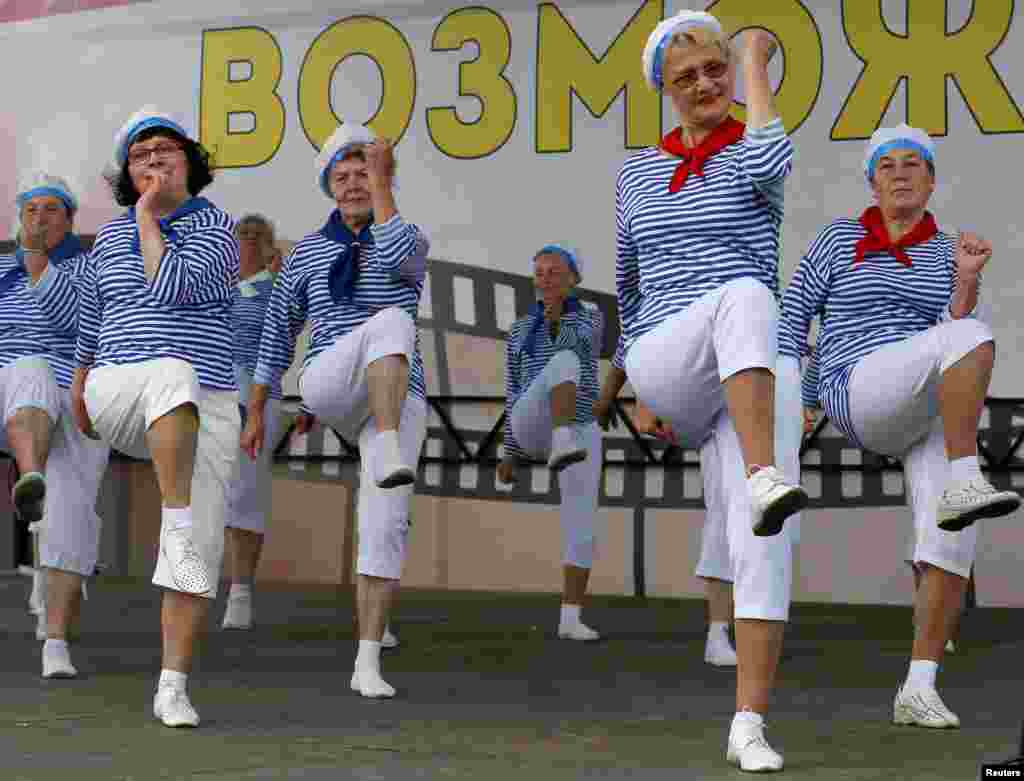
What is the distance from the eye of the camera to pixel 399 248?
210 inches

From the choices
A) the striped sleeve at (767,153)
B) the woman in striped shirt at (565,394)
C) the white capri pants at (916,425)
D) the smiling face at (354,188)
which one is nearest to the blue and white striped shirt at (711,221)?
the striped sleeve at (767,153)

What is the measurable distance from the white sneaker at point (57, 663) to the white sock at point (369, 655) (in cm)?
103

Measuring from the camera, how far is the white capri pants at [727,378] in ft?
12.5

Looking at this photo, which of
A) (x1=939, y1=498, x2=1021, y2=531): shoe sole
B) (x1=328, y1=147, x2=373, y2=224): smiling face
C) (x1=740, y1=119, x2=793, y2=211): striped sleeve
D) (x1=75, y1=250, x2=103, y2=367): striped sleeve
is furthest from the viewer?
(x1=328, y1=147, x2=373, y2=224): smiling face

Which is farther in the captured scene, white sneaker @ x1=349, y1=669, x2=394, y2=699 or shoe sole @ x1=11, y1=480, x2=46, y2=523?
shoe sole @ x1=11, y1=480, x2=46, y2=523

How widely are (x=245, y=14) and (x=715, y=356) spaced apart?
782 cm

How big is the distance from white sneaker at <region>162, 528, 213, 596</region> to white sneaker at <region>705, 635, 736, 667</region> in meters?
2.48

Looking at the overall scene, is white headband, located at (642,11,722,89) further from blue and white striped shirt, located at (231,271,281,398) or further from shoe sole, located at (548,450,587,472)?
blue and white striped shirt, located at (231,271,281,398)

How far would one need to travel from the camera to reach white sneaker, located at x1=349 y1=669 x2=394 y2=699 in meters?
5.25

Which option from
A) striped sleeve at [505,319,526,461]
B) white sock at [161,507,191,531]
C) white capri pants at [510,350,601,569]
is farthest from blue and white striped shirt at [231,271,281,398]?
white sock at [161,507,191,531]

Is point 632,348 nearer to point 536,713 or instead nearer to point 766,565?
point 766,565

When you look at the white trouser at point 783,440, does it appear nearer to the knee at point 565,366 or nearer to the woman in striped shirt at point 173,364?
the woman in striped shirt at point 173,364

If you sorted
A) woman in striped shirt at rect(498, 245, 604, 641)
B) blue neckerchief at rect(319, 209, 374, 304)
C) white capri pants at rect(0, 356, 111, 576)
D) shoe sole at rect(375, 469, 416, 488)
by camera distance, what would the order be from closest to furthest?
shoe sole at rect(375, 469, 416, 488) → blue neckerchief at rect(319, 209, 374, 304) → white capri pants at rect(0, 356, 111, 576) → woman in striped shirt at rect(498, 245, 604, 641)

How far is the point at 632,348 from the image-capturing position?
13.4 ft
